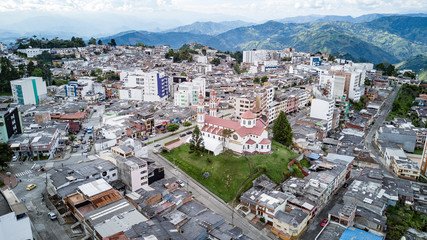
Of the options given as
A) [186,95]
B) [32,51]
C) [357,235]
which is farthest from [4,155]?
[32,51]

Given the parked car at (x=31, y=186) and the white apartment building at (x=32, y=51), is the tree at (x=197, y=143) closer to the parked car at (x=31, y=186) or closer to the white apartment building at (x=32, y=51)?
the parked car at (x=31, y=186)

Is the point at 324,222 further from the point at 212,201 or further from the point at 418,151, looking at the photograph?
the point at 418,151

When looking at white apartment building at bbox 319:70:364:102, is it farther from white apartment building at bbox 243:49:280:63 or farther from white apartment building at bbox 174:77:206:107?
white apartment building at bbox 243:49:280:63

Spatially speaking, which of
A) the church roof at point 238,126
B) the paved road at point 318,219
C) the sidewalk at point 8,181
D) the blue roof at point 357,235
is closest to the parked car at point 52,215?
the sidewalk at point 8,181

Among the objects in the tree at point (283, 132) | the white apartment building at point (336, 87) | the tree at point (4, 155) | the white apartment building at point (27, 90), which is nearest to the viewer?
the tree at point (4, 155)

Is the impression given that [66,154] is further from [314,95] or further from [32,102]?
[314,95]
